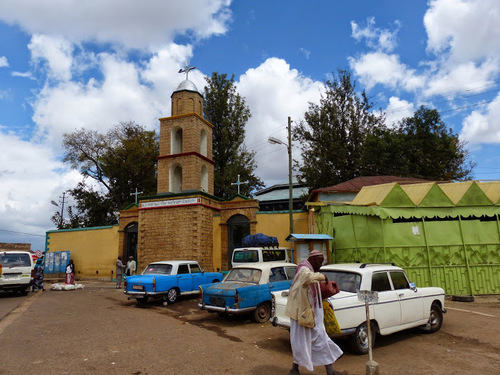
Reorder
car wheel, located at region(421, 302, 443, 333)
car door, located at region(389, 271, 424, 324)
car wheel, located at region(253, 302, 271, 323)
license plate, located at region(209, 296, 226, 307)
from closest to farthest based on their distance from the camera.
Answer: car door, located at region(389, 271, 424, 324)
car wheel, located at region(421, 302, 443, 333)
license plate, located at region(209, 296, 226, 307)
car wheel, located at region(253, 302, 271, 323)

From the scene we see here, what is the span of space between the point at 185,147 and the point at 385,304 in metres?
15.8

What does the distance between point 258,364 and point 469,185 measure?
1160cm

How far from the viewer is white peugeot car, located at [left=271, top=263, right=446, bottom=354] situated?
229 inches

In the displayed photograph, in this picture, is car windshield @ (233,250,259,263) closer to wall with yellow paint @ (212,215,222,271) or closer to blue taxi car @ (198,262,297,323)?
blue taxi car @ (198,262,297,323)

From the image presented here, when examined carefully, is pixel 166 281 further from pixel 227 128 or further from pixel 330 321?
pixel 227 128

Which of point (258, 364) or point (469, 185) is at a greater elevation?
point (469, 185)

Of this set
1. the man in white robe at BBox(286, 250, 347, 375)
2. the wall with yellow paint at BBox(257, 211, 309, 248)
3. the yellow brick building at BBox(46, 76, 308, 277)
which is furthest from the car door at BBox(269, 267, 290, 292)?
the yellow brick building at BBox(46, 76, 308, 277)

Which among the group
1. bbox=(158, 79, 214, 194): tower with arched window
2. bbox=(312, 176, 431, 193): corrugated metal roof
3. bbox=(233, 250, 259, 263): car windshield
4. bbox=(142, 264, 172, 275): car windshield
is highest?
bbox=(158, 79, 214, 194): tower with arched window

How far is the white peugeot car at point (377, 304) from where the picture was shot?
581 cm

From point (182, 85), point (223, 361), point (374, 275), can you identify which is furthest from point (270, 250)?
point (182, 85)

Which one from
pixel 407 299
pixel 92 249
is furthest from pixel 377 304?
pixel 92 249

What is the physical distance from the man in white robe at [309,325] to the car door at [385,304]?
5.73 ft

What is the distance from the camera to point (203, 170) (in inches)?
835

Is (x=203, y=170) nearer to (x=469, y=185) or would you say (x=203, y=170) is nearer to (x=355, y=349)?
(x=469, y=185)
